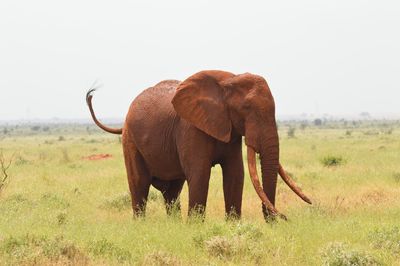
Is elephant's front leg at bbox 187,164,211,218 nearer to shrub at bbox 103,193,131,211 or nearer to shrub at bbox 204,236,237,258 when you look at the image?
shrub at bbox 204,236,237,258

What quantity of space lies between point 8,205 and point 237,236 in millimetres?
7146

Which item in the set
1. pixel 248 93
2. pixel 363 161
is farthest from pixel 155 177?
pixel 363 161

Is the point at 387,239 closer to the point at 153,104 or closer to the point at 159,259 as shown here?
the point at 159,259

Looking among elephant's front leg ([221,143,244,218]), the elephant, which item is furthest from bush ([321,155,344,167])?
elephant's front leg ([221,143,244,218])

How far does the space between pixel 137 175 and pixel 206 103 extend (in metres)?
2.40

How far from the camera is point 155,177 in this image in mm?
10820

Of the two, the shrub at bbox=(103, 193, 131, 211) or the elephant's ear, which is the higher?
the elephant's ear

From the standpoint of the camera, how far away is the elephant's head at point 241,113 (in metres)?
8.39

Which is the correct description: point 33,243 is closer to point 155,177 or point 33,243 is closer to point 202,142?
point 202,142

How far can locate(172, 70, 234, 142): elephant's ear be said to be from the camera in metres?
8.87

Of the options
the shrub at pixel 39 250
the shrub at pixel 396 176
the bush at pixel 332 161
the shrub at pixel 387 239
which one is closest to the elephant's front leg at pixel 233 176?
the shrub at pixel 387 239

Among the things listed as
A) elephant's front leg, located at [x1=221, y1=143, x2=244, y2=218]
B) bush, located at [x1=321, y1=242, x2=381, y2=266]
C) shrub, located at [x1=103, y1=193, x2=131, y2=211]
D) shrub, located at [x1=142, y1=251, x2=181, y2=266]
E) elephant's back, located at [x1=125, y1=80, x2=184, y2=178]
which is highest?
elephant's back, located at [x1=125, y1=80, x2=184, y2=178]

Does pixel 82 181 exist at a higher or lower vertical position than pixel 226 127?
lower

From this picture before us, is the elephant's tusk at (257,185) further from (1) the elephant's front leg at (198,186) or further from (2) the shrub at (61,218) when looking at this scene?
(2) the shrub at (61,218)
